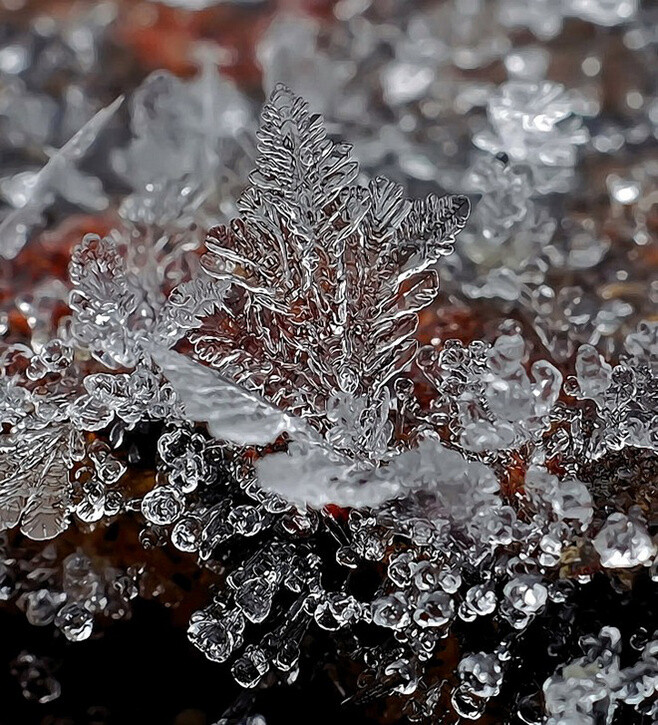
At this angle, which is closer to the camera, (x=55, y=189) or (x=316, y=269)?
(x=316, y=269)

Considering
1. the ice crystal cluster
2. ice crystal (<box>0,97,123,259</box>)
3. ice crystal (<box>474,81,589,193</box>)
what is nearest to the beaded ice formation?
the ice crystal cluster

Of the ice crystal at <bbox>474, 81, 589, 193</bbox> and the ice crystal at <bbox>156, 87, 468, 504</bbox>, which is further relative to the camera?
the ice crystal at <bbox>474, 81, 589, 193</bbox>

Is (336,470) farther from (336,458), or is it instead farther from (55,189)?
(55,189)

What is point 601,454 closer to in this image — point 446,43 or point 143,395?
point 143,395

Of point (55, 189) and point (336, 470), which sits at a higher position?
point (336, 470)

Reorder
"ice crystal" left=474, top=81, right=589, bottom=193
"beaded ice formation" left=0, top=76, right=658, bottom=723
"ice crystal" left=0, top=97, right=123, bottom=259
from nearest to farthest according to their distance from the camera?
"beaded ice formation" left=0, top=76, right=658, bottom=723 < "ice crystal" left=0, top=97, right=123, bottom=259 < "ice crystal" left=474, top=81, right=589, bottom=193

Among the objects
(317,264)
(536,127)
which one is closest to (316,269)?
(317,264)

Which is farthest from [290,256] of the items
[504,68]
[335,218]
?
[504,68]

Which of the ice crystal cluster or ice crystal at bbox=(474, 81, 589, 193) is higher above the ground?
the ice crystal cluster

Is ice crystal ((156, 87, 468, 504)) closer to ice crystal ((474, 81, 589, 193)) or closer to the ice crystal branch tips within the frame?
the ice crystal branch tips

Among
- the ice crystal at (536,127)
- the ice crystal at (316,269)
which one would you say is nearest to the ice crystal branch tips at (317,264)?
the ice crystal at (316,269)

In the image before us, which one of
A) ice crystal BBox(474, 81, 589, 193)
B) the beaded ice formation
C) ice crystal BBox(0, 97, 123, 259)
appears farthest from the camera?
ice crystal BBox(474, 81, 589, 193)
